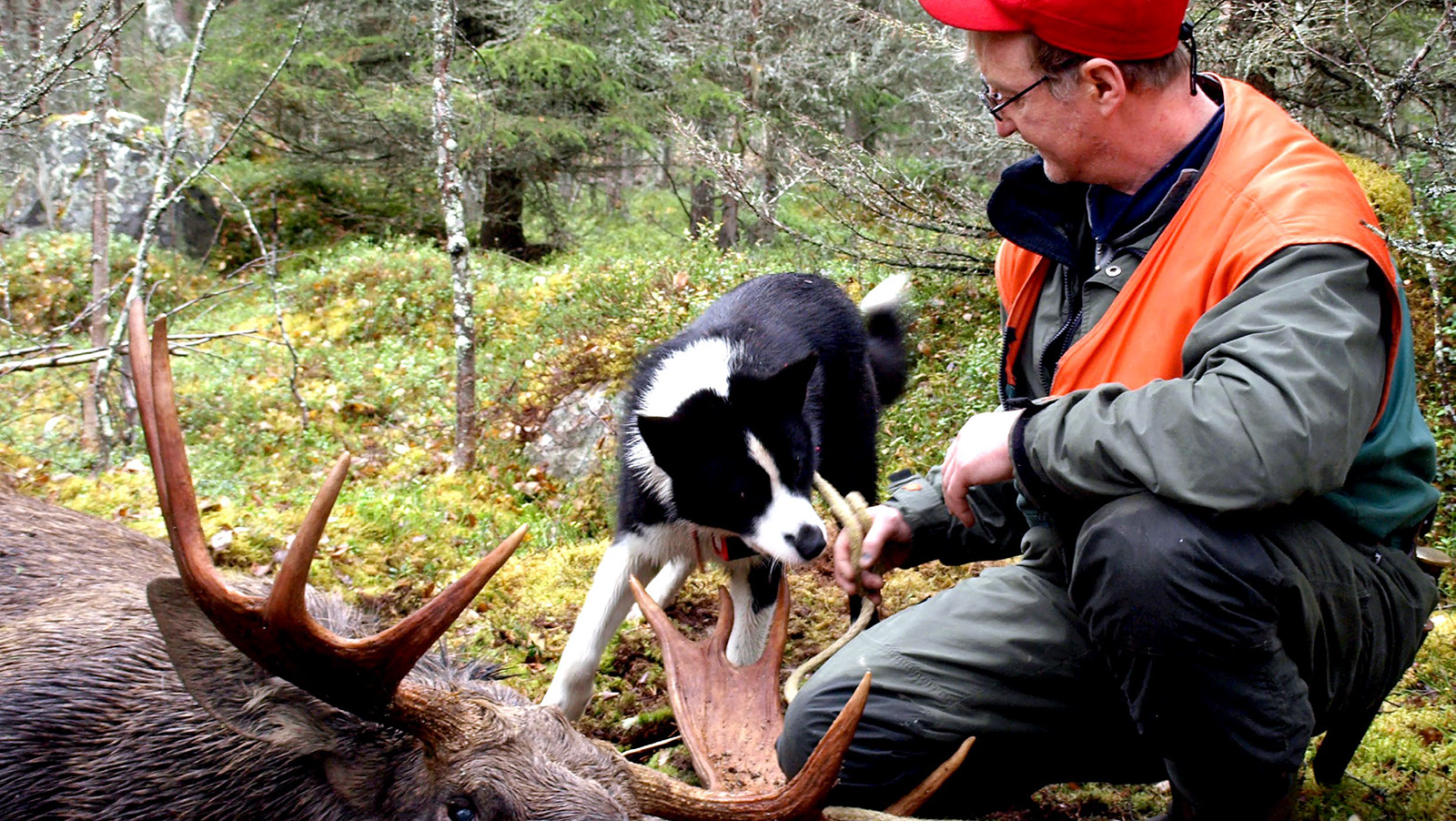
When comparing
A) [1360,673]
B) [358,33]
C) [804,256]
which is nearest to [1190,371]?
[1360,673]

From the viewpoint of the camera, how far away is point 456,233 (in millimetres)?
7121

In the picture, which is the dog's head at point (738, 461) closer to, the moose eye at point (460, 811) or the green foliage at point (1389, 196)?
the moose eye at point (460, 811)

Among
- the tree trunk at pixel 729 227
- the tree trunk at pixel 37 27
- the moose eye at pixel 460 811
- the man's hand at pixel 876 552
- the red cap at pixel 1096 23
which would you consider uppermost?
the tree trunk at pixel 37 27

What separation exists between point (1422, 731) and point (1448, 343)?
3.08 metres

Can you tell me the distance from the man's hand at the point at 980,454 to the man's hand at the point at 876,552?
20.6 inches

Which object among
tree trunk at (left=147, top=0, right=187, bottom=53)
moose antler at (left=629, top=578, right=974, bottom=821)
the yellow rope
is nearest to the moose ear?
moose antler at (left=629, top=578, right=974, bottom=821)

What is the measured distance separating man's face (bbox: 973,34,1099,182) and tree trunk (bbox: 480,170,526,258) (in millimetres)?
11738

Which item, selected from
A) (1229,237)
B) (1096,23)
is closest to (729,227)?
(1096,23)

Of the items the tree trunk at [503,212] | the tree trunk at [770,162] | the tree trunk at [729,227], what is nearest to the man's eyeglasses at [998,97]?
the tree trunk at [770,162]

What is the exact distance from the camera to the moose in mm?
2129

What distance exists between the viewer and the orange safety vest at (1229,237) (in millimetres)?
2332

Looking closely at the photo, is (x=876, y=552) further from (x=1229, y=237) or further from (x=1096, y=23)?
(x=1096, y=23)

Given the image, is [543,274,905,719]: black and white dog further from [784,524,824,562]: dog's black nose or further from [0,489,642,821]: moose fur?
[0,489,642,821]: moose fur

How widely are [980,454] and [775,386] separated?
176 cm
